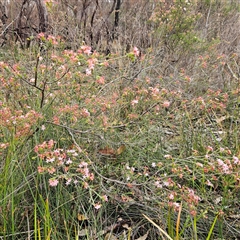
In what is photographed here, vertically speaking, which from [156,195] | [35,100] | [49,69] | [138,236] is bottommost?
[138,236]

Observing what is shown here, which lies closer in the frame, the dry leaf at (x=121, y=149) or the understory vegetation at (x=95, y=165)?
the understory vegetation at (x=95, y=165)

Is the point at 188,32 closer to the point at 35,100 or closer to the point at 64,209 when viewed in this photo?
the point at 35,100

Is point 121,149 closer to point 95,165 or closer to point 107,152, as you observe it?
point 107,152

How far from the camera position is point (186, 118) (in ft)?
7.76

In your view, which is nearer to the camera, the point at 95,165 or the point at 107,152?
the point at 95,165

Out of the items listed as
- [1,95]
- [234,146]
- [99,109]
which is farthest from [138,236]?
[1,95]

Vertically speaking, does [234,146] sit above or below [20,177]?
below

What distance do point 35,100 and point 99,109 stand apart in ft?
1.37

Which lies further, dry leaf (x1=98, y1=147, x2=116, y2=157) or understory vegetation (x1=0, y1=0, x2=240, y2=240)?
dry leaf (x1=98, y1=147, x2=116, y2=157)

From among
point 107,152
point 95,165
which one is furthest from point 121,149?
point 95,165

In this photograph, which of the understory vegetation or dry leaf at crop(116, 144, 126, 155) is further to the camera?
dry leaf at crop(116, 144, 126, 155)

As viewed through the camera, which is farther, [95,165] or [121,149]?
[121,149]

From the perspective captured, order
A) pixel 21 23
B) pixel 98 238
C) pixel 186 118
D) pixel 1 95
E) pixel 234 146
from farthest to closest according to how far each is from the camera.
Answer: pixel 21 23 < pixel 186 118 < pixel 234 146 < pixel 1 95 < pixel 98 238

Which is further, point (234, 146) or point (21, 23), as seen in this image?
point (21, 23)
